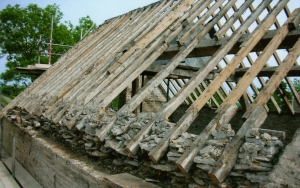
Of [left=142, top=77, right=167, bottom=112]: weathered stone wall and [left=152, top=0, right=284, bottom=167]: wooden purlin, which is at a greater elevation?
[left=152, top=0, right=284, bottom=167]: wooden purlin

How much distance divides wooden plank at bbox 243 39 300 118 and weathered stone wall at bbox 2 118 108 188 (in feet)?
6.86

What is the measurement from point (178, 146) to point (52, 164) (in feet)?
11.5

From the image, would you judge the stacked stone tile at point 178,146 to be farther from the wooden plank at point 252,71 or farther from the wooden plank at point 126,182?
the wooden plank at point 252,71

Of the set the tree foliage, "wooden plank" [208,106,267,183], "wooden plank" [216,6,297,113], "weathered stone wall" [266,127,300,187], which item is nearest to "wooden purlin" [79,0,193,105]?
"wooden plank" [216,6,297,113]

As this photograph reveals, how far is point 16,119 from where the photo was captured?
364 inches

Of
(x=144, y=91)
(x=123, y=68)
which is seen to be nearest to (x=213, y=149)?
(x=144, y=91)

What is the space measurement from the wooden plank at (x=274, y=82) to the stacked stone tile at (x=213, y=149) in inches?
12.9

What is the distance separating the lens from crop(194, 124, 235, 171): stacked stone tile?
2.91 metres

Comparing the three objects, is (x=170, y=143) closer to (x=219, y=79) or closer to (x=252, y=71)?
(x=219, y=79)

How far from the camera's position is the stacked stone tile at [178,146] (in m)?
3.24

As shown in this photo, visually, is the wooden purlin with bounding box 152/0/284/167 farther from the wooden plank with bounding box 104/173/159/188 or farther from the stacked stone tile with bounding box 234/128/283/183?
the stacked stone tile with bounding box 234/128/283/183

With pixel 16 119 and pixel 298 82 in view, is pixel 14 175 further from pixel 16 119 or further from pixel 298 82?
pixel 298 82

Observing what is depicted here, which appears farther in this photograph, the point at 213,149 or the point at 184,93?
the point at 184,93

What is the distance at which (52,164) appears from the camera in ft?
19.4
